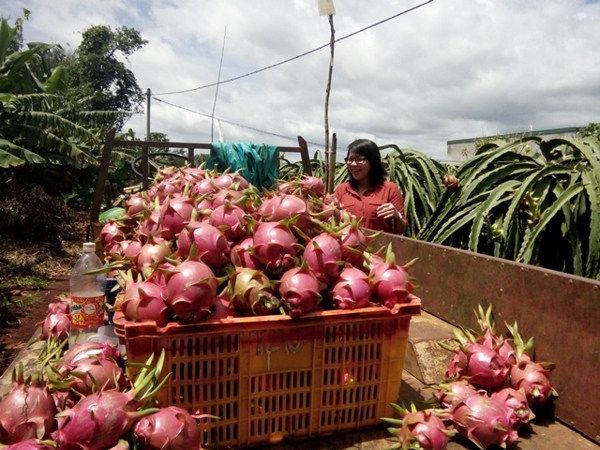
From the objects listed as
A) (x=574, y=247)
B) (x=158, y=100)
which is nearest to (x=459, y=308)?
(x=574, y=247)

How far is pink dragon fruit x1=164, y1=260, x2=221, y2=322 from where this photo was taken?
4.22 feet

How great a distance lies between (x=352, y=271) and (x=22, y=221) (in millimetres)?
9588

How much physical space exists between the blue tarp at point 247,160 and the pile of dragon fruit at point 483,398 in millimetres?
2198

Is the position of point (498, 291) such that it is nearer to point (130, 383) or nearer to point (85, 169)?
point (130, 383)

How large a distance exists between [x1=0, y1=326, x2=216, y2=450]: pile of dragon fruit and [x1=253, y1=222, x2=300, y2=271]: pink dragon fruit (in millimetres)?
421

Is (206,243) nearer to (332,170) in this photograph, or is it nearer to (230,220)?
(230,220)

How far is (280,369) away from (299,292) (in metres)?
0.27

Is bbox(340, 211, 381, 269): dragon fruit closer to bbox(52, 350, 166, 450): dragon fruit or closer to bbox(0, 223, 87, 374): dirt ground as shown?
bbox(52, 350, 166, 450): dragon fruit

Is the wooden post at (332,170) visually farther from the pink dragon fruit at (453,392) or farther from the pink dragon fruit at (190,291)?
the pink dragon fruit at (190,291)

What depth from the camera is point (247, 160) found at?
3584 mm

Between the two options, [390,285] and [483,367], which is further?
[483,367]

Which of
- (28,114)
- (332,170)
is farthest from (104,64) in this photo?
(332,170)

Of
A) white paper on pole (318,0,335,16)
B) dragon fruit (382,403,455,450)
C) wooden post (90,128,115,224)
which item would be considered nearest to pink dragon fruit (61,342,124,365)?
dragon fruit (382,403,455,450)

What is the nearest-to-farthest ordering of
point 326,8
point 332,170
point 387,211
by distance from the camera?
1. point 387,211
2. point 332,170
3. point 326,8
